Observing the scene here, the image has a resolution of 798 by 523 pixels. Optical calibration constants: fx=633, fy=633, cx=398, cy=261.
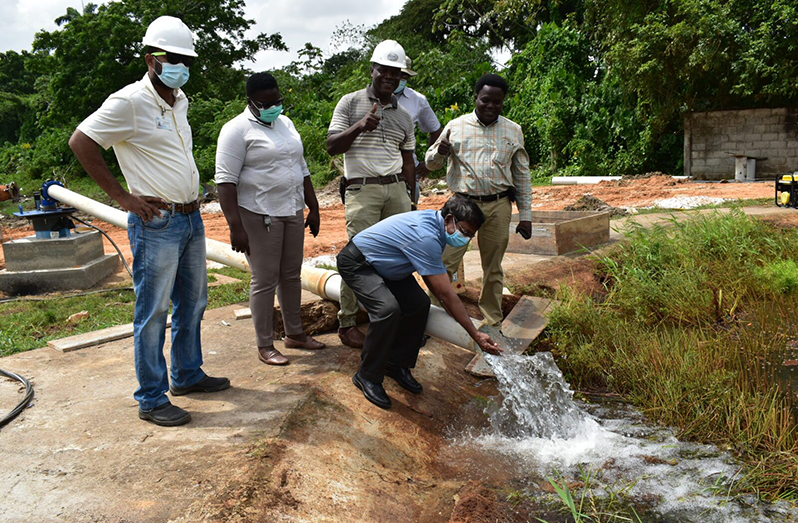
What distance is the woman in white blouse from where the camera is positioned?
378 cm

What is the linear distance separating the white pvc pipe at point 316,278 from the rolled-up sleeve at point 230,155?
0.93 m

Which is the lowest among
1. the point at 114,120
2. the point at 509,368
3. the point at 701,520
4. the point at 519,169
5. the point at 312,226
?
the point at 701,520

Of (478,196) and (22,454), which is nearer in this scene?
(22,454)

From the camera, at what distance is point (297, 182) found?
4.04 meters

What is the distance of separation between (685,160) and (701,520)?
45.0 ft

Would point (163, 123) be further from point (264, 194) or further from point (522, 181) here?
point (522, 181)

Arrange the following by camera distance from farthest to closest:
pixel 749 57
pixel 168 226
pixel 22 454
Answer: pixel 749 57, pixel 168 226, pixel 22 454

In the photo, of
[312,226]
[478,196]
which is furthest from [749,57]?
[312,226]

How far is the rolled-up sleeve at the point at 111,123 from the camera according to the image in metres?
3.01

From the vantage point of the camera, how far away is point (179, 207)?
130 inches

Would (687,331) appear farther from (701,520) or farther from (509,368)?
(701,520)

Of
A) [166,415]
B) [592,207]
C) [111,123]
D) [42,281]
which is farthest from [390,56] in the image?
[592,207]

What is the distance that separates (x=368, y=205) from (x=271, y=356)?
1188 millimetres

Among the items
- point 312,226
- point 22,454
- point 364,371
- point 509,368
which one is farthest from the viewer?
point 312,226
